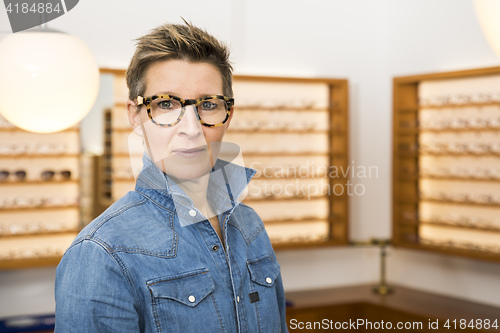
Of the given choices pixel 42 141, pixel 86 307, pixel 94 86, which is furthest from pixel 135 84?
pixel 42 141

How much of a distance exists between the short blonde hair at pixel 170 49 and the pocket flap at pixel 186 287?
16.8 inches

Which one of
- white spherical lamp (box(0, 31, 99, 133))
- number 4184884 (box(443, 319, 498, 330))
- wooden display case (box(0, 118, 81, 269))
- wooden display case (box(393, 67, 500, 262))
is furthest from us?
wooden display case (box(393, 67, 500, 262))

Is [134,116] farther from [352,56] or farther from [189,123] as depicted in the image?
[352,56]

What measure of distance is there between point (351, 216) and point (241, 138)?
141cm

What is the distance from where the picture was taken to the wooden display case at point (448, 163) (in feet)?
14.4

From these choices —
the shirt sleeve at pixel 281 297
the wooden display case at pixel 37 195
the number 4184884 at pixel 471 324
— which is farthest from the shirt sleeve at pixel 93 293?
the number 4184884 at pixel 471 324

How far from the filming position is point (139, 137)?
133 cm

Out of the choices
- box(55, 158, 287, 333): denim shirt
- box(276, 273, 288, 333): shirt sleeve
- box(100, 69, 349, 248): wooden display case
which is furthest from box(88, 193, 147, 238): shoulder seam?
box(100, 69, 349, 248): wooden display case

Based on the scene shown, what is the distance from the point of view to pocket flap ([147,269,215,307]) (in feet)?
3.76

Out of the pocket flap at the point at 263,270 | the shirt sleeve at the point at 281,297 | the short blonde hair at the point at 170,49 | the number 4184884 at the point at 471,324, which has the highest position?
the short blonde hair at the point at 170,49

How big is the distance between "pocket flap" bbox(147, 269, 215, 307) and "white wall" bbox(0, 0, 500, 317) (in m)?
3.47

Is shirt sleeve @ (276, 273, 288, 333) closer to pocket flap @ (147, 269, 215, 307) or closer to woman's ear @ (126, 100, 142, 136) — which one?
pocket flap @ (147, 269, 215, 307)

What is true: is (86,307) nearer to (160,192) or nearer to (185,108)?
(160,192)

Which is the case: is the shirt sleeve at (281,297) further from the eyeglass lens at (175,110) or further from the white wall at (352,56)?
the white wall at (352,56)
